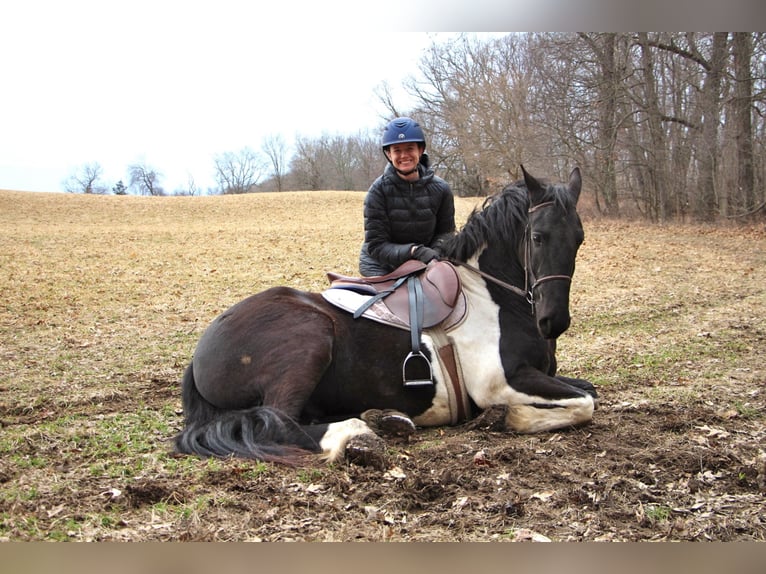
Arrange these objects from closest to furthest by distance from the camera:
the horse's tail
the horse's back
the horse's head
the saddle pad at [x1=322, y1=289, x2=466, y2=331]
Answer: the horse's tail, the horse's head, the horse's back, the saddle pad at [x1=322, y1=289, x2=466, y2=331]

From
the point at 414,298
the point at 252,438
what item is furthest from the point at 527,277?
the point at 252,438

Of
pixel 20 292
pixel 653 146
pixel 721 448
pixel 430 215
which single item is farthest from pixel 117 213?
pixel 721 448

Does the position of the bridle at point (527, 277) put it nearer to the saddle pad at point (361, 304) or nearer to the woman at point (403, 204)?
the woman at point (403, 204)

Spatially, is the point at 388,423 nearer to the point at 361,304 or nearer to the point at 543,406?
the point at 361,304

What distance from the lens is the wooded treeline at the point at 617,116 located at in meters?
15.6

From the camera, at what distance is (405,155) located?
5066 mm

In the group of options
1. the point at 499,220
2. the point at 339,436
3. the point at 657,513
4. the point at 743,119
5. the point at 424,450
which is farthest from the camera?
the point at 743,119

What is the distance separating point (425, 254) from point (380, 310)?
642 millimetres

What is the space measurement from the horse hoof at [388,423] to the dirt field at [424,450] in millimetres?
157

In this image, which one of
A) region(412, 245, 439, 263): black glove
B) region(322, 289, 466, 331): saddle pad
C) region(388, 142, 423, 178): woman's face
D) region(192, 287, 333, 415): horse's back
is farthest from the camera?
region(388, 142, 423, 178): woman's face

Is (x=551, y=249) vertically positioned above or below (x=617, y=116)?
below

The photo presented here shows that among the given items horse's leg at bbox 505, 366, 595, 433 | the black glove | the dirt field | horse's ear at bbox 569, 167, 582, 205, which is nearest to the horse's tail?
the dirt field

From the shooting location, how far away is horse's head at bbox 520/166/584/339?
161 inches

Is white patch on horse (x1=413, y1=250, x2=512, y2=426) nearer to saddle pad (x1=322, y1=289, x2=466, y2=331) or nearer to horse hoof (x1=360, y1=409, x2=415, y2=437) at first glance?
saddle pad (x1=322, y1=289, x2=466, y2=331)
